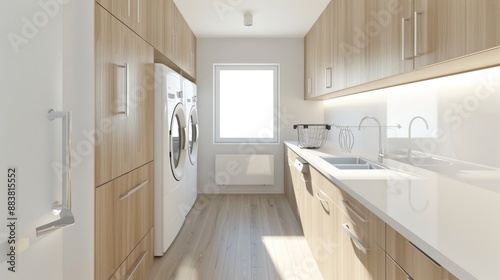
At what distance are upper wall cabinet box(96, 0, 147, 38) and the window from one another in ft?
8.58

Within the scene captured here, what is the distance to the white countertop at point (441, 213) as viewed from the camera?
2.51 feet

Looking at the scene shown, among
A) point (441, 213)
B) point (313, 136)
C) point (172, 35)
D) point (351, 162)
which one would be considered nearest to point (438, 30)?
point (441, 213)

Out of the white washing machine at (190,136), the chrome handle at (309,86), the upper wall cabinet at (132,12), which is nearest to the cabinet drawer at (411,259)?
the upper wall cabinet at (132,12)

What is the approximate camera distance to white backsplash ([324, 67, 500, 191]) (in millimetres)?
1574

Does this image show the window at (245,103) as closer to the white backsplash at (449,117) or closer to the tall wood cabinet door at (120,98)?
the white backsplash at (449,117)

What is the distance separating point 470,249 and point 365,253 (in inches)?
26.1

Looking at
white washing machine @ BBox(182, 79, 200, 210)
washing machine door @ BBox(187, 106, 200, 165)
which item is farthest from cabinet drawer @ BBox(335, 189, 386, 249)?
washing machine door @ BBox(187, 106, 200, 165)

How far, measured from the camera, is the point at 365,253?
143 cm

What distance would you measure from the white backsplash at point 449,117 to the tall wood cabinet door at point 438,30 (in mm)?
368

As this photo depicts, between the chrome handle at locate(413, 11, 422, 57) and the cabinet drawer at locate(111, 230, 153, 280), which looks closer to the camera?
the chrome handle at locate(413, 11, 422, 57)

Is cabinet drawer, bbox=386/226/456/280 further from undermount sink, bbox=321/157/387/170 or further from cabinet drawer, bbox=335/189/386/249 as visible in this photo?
undermount sink, bbox=321/157/387/170

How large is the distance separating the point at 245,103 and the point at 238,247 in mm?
2645
